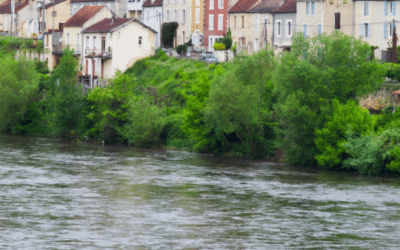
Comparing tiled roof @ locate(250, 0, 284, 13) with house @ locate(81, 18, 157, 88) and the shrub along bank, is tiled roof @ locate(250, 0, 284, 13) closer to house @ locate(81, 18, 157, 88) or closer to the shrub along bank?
house @ locate(81, 18, 157, 88)

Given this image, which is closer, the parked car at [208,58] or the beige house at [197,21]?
the parked car at [208,58]

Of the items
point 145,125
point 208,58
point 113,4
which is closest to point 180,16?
point 113,4

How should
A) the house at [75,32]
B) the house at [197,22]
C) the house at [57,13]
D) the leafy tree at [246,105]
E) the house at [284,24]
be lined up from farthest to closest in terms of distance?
the house at [57,13] → the house at [197,22] → the house at [75,32] → the house at [284,24] → the leafy tree at [246,105]

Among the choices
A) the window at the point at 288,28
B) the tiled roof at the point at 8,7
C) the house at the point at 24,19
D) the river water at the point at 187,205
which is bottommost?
the river water at the point at 187,205

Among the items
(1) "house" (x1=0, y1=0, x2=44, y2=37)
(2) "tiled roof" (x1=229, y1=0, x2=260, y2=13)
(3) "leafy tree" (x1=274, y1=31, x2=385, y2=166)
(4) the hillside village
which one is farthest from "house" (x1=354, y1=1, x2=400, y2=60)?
(1) "house" (x1=0, y1=0, x2=44, y2=37)

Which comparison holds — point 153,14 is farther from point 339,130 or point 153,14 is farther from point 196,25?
point 339,130

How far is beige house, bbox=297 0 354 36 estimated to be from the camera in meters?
77.9

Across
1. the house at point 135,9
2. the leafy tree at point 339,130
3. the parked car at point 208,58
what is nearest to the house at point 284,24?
the parked car at point 208,58

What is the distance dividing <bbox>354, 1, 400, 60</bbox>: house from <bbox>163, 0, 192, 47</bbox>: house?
29.4 m

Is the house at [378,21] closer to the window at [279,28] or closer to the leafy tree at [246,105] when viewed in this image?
the window at [279,28]

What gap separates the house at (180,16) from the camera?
3930 inches

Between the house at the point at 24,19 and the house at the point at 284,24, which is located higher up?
the house at the point at 24,19

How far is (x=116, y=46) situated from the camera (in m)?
86.4

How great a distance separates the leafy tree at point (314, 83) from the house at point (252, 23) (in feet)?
112
